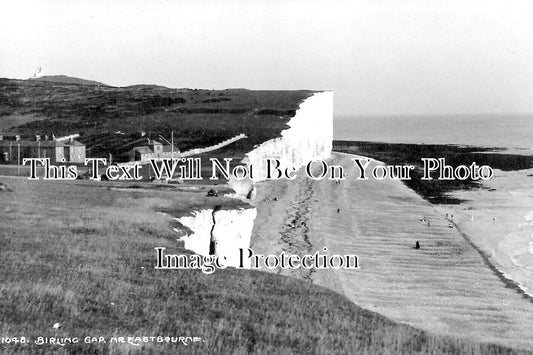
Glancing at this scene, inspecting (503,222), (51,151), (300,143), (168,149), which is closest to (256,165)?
(168,149)

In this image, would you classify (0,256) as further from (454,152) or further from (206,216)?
(454,152)

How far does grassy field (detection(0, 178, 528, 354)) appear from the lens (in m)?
12.7

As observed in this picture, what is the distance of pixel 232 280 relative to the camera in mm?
18641

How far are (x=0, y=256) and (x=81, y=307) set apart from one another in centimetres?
474

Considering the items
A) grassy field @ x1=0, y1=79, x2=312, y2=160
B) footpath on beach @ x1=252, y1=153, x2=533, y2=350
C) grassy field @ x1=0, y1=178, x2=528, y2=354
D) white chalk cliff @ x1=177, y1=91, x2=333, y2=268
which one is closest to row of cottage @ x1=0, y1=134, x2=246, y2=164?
grassy field @ x1=0, y1=79, x2=312, y2=160

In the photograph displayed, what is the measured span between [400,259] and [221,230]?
10.9m

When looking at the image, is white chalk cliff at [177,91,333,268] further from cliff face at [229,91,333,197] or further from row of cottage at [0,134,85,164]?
row of cottage at [0,134,85,164]

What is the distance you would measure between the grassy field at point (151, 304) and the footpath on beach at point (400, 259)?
315 inches

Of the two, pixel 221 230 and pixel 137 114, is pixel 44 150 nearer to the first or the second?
pixel 221 230

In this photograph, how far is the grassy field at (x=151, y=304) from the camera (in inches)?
502

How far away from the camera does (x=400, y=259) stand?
35969mm

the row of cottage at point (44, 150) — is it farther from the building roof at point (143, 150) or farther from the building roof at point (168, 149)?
the building roof at point (168, 149)

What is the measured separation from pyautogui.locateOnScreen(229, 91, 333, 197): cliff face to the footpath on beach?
6244mm

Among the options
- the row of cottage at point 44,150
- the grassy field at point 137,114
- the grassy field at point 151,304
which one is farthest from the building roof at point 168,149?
the grassy field at point 151,304
